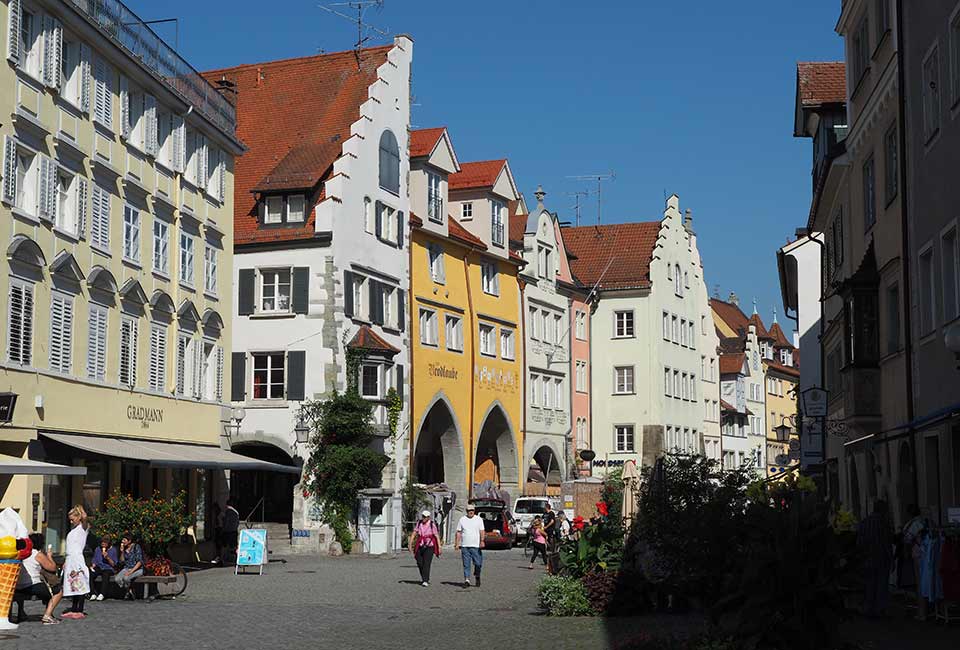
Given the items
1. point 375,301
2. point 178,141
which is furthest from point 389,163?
point 178,141

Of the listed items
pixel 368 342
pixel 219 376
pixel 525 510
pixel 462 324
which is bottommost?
pixel 525 510

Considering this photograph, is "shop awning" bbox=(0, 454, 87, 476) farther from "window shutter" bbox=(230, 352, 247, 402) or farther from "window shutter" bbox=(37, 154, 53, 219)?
"window shutter" bbox=(230, 352, 247, 402)

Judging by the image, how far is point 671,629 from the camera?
56.5ft

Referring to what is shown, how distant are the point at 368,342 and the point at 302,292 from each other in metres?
2.73

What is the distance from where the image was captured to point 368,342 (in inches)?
1864

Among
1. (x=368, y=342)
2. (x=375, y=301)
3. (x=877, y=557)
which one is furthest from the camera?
(x=375, y=301)

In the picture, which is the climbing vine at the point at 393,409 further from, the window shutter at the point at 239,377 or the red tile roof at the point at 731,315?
the red tile roof at the point at 731,315

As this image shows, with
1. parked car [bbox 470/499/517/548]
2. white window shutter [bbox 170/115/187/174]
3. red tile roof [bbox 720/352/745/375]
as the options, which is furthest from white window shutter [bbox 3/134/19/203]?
red tile roof [bbox 720/352/745/375]

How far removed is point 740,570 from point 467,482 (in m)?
42.9

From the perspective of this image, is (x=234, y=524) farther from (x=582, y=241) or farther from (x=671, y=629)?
(x=582, y=241)

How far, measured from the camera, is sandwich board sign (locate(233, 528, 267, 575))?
32.8 meters

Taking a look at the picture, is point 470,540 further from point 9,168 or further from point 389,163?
point 389,163

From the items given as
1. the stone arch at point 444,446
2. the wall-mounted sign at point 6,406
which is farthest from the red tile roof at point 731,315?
the wall-mounted sign at point 6,406

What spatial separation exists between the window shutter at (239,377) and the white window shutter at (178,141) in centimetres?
1111
